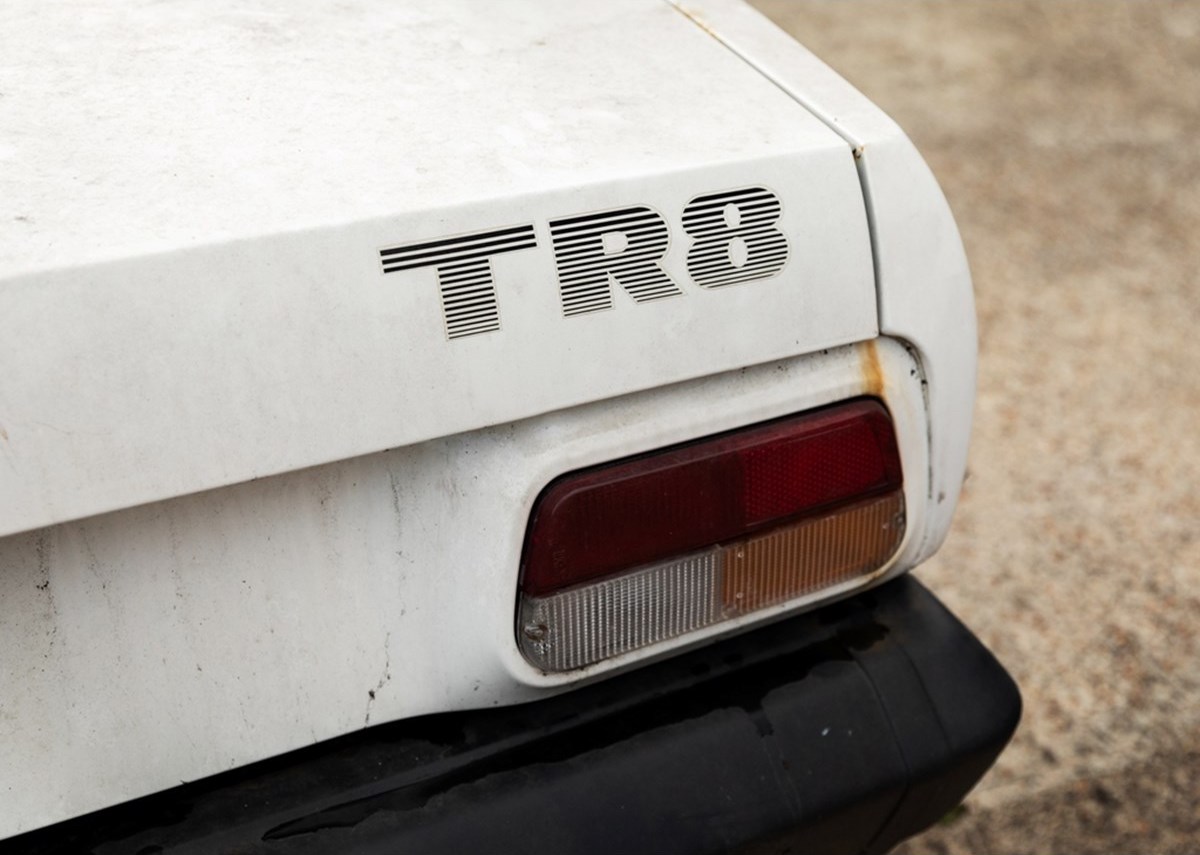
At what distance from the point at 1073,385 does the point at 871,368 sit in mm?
2604

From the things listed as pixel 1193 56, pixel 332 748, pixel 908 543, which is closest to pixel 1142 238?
pixel 1193 56

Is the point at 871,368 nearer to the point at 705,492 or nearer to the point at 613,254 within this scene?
the point at 705,492

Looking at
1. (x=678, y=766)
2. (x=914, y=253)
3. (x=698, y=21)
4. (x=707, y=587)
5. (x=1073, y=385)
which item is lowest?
(x=1073, y=385)

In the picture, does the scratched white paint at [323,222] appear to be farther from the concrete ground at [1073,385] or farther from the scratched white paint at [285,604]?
the concrete ground at [1073,385]

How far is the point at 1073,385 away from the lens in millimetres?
3893

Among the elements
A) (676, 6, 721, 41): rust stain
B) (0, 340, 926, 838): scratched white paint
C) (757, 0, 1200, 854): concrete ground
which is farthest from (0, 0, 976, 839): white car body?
(757, 0, 1200, 854): concrete ground

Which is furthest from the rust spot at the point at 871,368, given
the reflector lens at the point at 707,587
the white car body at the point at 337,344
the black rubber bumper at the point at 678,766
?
the black rubber bumper at the point at 678,766

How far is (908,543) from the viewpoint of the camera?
65.7 inches

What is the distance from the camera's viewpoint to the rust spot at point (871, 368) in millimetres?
1527

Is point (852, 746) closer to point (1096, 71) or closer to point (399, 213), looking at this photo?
point (399, 213)

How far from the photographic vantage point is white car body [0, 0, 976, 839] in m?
1.17

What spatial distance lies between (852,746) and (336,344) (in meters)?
0.84

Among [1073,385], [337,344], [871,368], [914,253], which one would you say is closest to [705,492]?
[871,368]

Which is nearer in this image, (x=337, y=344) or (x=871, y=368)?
(x=337, y=344)
